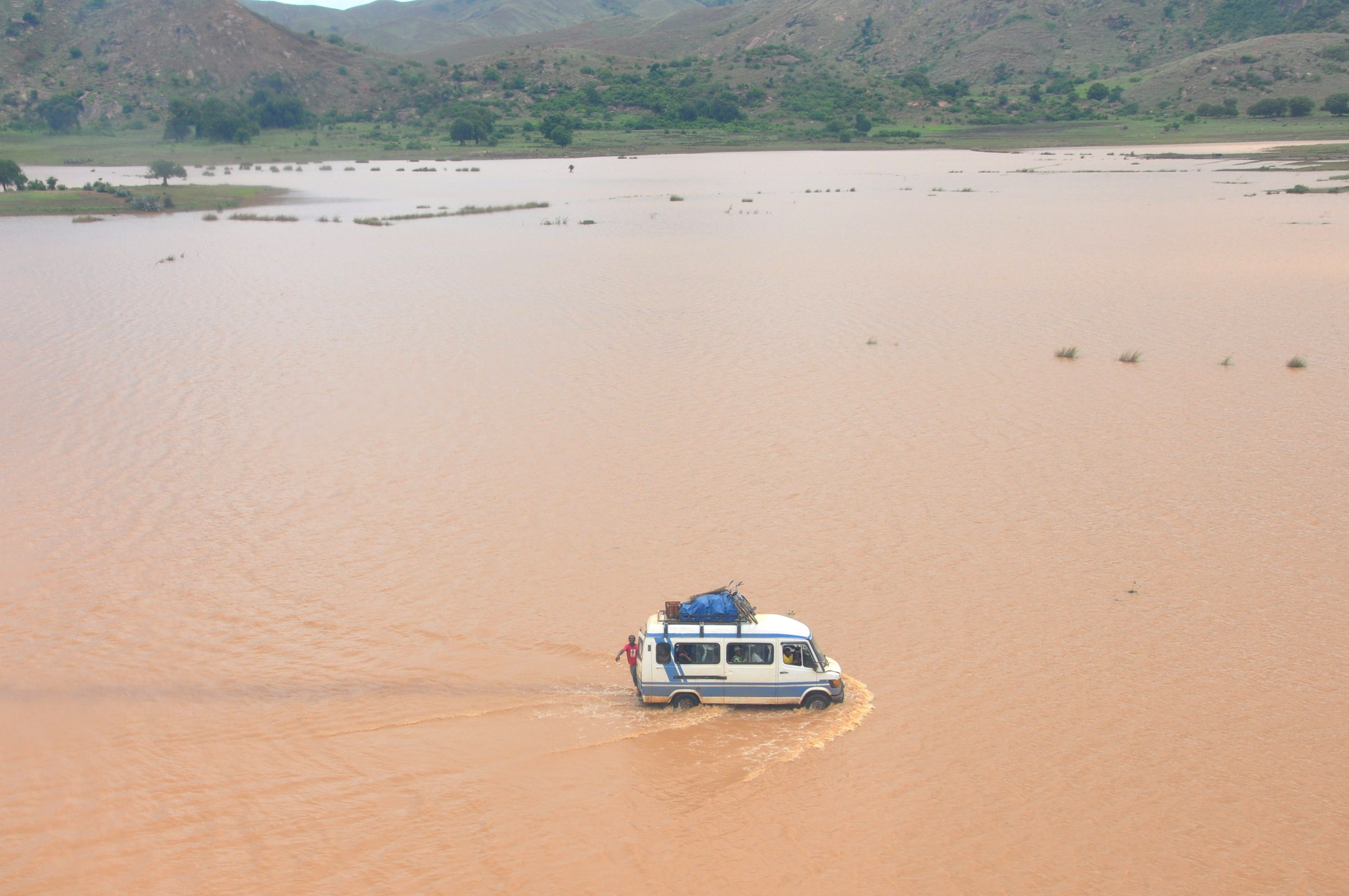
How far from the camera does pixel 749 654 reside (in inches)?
484

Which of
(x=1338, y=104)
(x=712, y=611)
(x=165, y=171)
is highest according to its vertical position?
(x=1338, y=104)

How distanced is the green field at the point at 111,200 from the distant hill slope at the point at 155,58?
60.5 metres

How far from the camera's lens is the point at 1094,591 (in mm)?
15578

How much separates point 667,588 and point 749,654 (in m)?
3.65

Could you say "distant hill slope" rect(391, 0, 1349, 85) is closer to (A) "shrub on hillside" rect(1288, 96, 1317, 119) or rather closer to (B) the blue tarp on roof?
(A) "shrub on hillside" rect(1288, 96, 1317, 119)

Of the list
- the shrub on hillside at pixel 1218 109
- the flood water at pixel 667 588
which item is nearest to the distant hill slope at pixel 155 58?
the shrub on hillside at pixel 1218 109

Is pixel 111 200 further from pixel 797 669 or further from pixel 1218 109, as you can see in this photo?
pixel 1218 109

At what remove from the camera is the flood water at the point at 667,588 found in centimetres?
1066

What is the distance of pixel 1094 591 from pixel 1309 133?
105697 millimetres

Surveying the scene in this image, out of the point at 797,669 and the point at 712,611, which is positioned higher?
the point at 712,611

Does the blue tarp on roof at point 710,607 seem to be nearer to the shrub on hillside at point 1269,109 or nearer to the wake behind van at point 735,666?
the wake behind van at point 735,666

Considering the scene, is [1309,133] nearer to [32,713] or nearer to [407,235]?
[407,235]

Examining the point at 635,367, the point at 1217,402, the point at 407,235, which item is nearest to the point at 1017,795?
the point at 1217,402

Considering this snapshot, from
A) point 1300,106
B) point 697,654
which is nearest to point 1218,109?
point 1300,106
